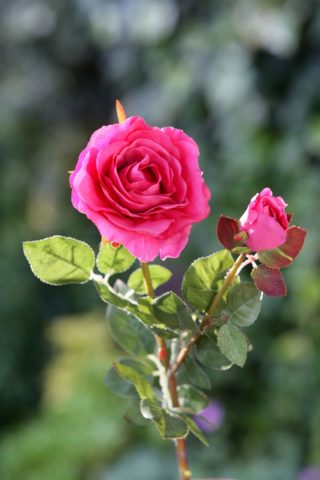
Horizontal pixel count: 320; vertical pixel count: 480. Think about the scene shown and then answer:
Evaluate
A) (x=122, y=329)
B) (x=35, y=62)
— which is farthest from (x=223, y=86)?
(x=35, y=62)

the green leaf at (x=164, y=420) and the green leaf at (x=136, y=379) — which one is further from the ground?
the green leaf at (x=136, y=379)

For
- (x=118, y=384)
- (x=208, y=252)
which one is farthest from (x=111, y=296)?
(x=208, y=252)

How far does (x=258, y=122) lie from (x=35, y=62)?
11.4 ft

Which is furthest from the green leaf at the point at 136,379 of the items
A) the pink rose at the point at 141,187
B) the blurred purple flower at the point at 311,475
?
the blurred purple flower at the point at 311,475

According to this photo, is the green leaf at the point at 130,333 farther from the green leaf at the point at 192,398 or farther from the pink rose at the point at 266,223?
the pink rose at the point at 266,223

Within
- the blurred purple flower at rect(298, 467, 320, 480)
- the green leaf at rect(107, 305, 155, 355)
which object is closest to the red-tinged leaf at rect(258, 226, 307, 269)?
the green leaf at rect(107, 305, 155, 355)

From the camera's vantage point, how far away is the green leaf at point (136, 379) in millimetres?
796

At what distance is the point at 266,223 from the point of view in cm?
69

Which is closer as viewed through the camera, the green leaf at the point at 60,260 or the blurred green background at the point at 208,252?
the green leaf at the point at 60,260

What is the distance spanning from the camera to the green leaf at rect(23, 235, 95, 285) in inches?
31.5

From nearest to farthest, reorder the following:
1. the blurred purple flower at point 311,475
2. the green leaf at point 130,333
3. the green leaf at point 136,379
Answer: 1. the green leaf at point 136,379
2. the green leaf at point 130,333
3. the blurred purple flower at point 311,475

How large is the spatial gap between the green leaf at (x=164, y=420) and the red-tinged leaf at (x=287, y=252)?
0.18 metres

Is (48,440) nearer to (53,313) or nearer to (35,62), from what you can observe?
(53,313)

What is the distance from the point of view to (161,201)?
70 cm
